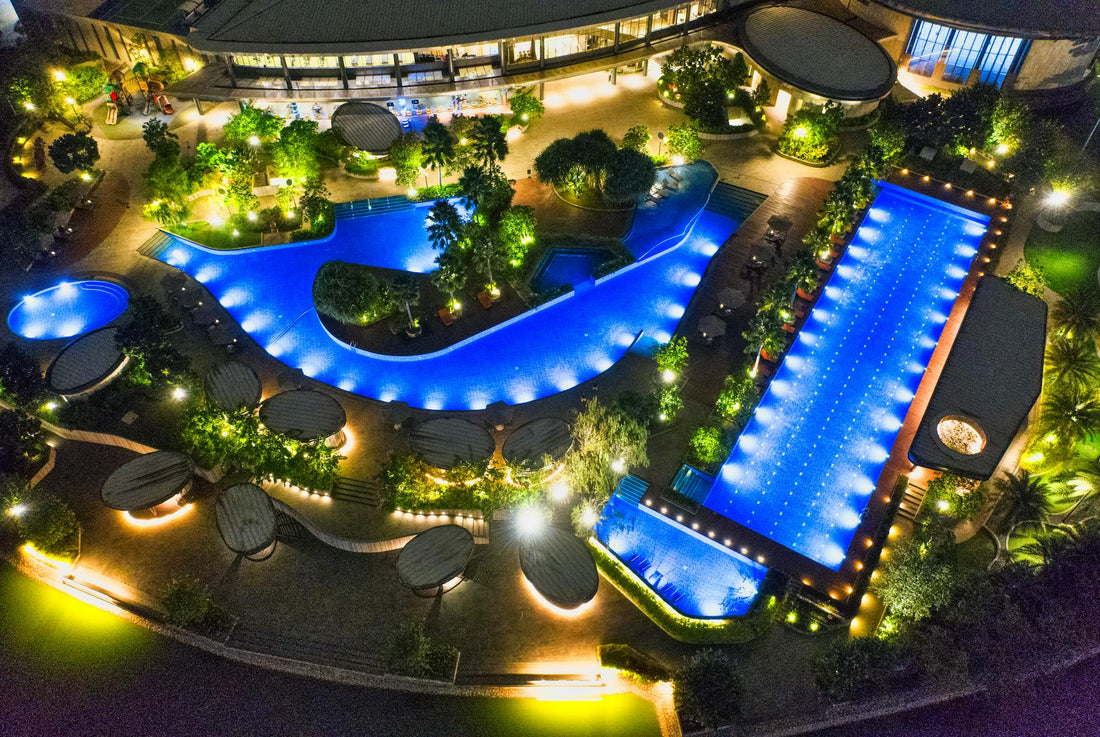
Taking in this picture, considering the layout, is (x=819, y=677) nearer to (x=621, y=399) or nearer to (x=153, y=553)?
(x=621, y=399)

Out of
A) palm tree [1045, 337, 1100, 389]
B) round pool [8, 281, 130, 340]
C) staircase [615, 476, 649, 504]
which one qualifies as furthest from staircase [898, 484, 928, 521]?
round pool [8, 281, 130, 340]

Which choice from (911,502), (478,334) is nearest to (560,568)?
(478,334)

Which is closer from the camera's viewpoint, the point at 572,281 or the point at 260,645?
the point at 260,645

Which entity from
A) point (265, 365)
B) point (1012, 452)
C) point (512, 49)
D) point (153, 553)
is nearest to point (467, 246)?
point (265, 365)

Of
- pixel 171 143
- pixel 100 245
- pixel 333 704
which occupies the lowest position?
pixel 333 704

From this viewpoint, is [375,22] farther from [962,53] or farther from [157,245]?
[962,53]

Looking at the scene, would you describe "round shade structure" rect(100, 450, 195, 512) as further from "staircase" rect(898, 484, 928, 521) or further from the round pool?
"staircase" rect(898, 484, 928, 521)
